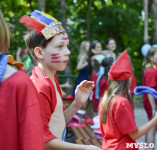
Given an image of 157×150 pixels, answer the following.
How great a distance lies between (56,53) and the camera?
187cm

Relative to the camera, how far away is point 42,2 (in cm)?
772

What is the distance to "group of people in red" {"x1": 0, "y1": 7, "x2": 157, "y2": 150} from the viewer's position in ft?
3.97

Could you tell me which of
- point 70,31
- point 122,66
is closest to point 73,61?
point 70,31

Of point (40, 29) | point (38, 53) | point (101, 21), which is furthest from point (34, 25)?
point (101, 21)

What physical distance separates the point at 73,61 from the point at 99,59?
204 inches

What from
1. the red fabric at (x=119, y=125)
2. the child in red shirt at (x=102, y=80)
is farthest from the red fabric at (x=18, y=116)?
the child in red shirt at (x=102, y=80)

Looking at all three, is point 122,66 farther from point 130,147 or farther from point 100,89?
point 100,89

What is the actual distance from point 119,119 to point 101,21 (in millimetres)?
9209

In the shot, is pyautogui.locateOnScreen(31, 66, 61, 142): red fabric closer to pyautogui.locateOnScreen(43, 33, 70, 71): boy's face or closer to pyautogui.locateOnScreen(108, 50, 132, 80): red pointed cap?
pyautogui.locateOnScreen(43, 33, 70, 71): boy's face

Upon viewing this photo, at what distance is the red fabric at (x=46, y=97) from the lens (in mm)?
1648

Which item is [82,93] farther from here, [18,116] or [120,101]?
[18,116]

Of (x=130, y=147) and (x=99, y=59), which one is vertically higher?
(x=99, y=59)

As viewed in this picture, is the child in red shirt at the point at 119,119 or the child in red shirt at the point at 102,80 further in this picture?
the child in red shirt at the point at 102,80

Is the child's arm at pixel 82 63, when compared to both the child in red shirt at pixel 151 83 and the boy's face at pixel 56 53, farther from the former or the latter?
the boy's face at pixel 56 53
